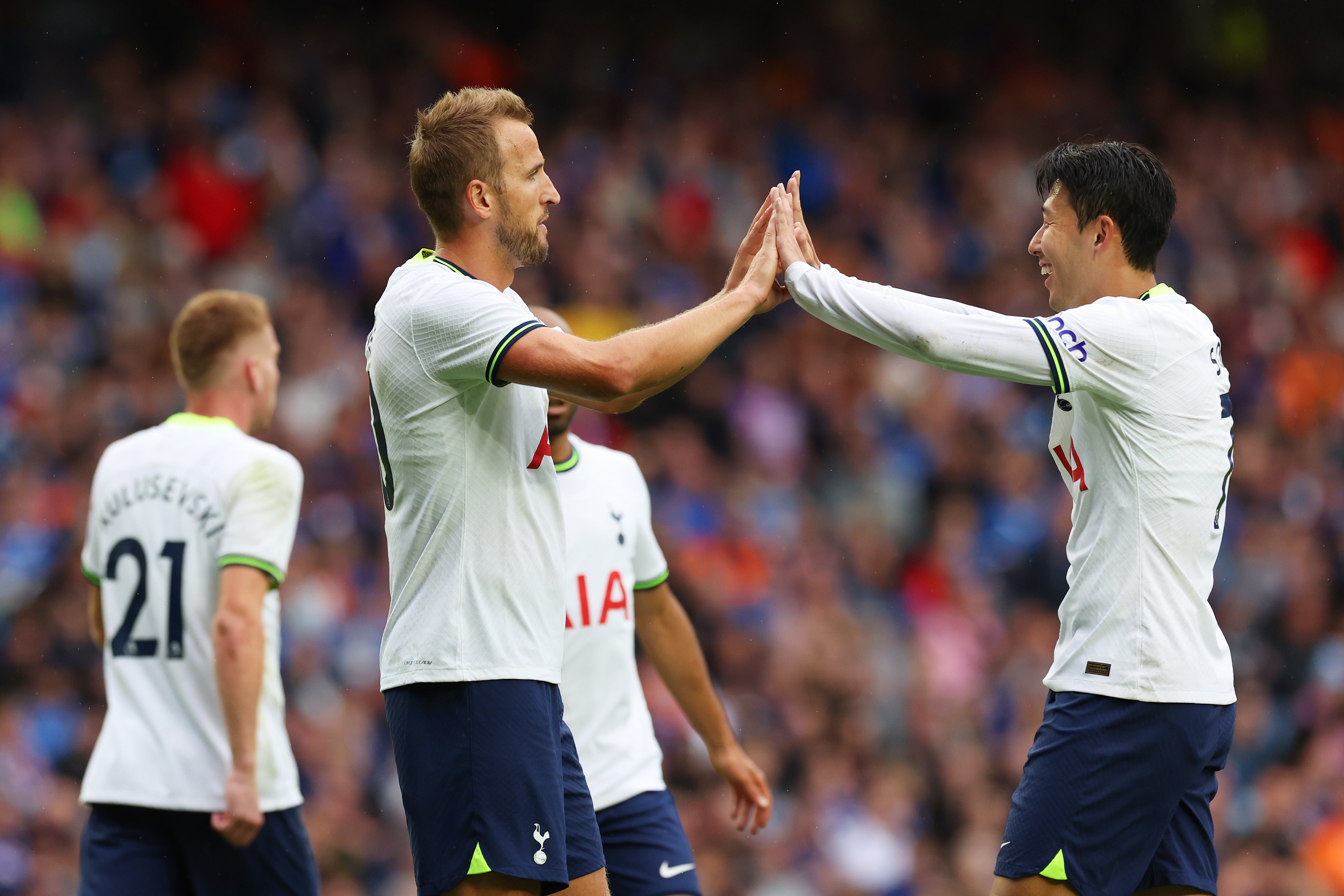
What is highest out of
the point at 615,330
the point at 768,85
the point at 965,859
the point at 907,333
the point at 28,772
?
the point at 768,85

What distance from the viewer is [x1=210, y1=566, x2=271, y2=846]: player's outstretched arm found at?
4.70 meters

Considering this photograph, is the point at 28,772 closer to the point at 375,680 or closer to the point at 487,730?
the point at 375,680

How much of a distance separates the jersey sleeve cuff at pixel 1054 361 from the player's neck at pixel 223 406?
285 cm

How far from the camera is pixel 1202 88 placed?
16.2 metres

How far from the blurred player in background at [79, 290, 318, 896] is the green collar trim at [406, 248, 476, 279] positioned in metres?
1.33

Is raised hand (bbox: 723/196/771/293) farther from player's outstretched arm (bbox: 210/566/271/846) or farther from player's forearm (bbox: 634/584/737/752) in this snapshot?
player's outstretched arm (bbox: 210/566/271/846)

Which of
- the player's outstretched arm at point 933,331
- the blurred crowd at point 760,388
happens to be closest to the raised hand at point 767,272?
the player's outstretched arm at point 933,331

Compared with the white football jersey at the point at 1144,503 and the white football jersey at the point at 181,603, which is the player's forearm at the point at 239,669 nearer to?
the white football jersey at the point at 181,603

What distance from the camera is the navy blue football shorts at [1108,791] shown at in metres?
3.98

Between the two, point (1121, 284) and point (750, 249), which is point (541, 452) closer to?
point (750, 249)

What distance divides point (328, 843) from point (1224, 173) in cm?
1138

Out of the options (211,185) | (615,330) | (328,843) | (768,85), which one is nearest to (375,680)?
(328,843)

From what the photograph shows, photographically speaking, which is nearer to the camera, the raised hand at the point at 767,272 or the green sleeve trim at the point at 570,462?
the raised hand at the point at 767,272

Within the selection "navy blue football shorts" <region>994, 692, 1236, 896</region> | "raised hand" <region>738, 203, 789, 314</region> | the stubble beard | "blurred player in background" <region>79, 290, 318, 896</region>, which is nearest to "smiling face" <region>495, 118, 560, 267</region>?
the stubble beard
